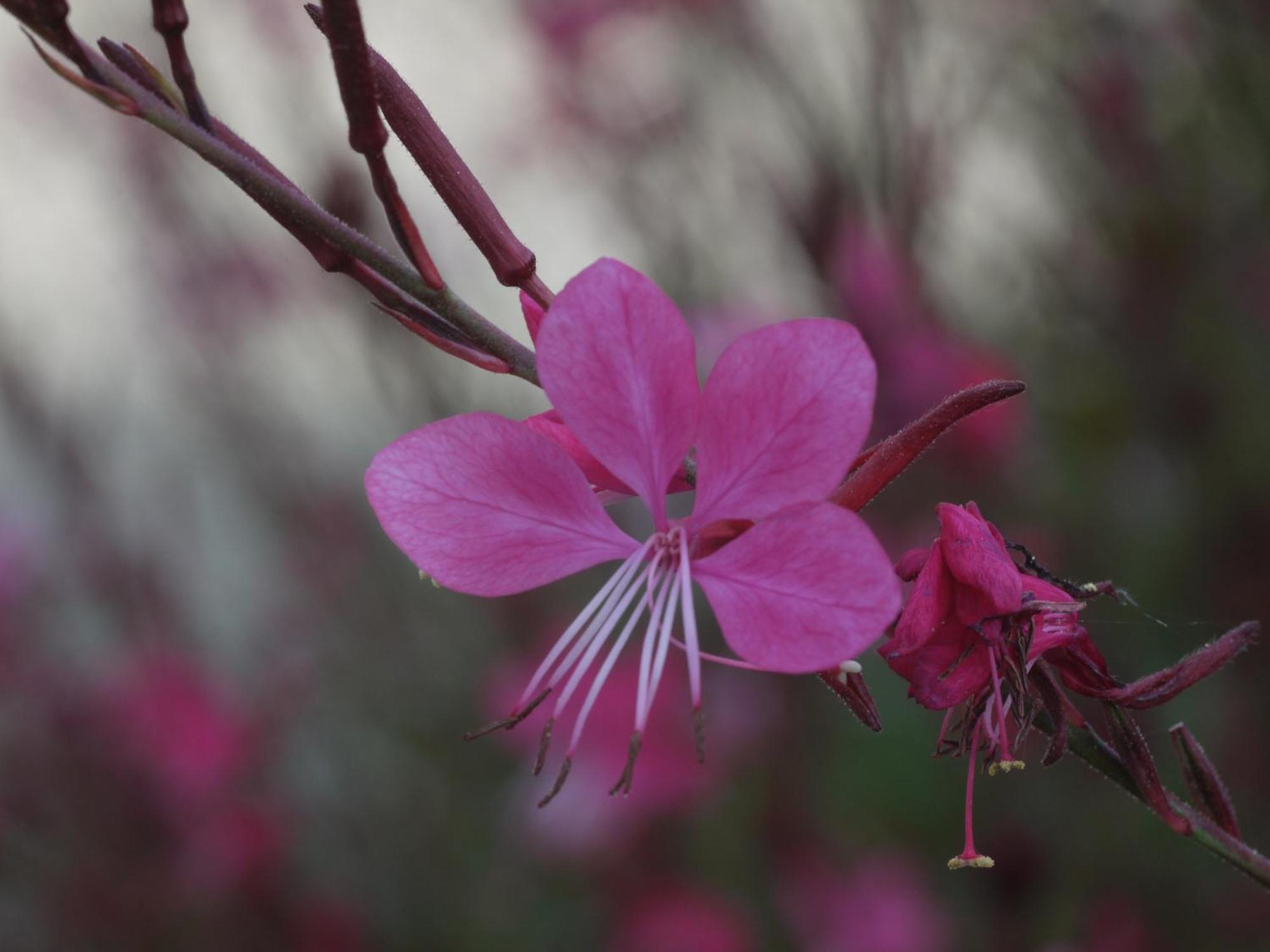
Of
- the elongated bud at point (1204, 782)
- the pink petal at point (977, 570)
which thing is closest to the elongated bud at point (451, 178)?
the pink petal at point (977, 570)

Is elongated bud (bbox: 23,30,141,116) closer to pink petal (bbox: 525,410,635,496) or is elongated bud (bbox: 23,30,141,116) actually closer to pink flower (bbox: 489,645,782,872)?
pink petal (bbox: 525,410,635,496)

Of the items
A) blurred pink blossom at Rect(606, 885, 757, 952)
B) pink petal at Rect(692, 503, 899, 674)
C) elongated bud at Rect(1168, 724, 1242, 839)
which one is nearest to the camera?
pink petal at Rect(692, 503, 899, 674)

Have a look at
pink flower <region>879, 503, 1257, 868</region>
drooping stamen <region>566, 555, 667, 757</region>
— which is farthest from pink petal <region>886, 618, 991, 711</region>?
drooping stamen <region>566, 555, 667, 757</region>

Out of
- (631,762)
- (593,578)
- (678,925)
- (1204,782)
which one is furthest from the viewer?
(593,578)

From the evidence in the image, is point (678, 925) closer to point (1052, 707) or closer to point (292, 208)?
point (1052, 707)

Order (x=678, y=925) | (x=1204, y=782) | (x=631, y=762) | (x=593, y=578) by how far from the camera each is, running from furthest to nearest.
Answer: (x=593, y=578)
(x=678, y=925)
(x=1204, y=782)
(x=631, y=762)

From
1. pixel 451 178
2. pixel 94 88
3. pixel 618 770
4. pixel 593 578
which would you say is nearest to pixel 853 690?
pixel 451 178

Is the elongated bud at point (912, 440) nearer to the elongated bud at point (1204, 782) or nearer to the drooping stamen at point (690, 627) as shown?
the drooping stamen at point (690, 627)
